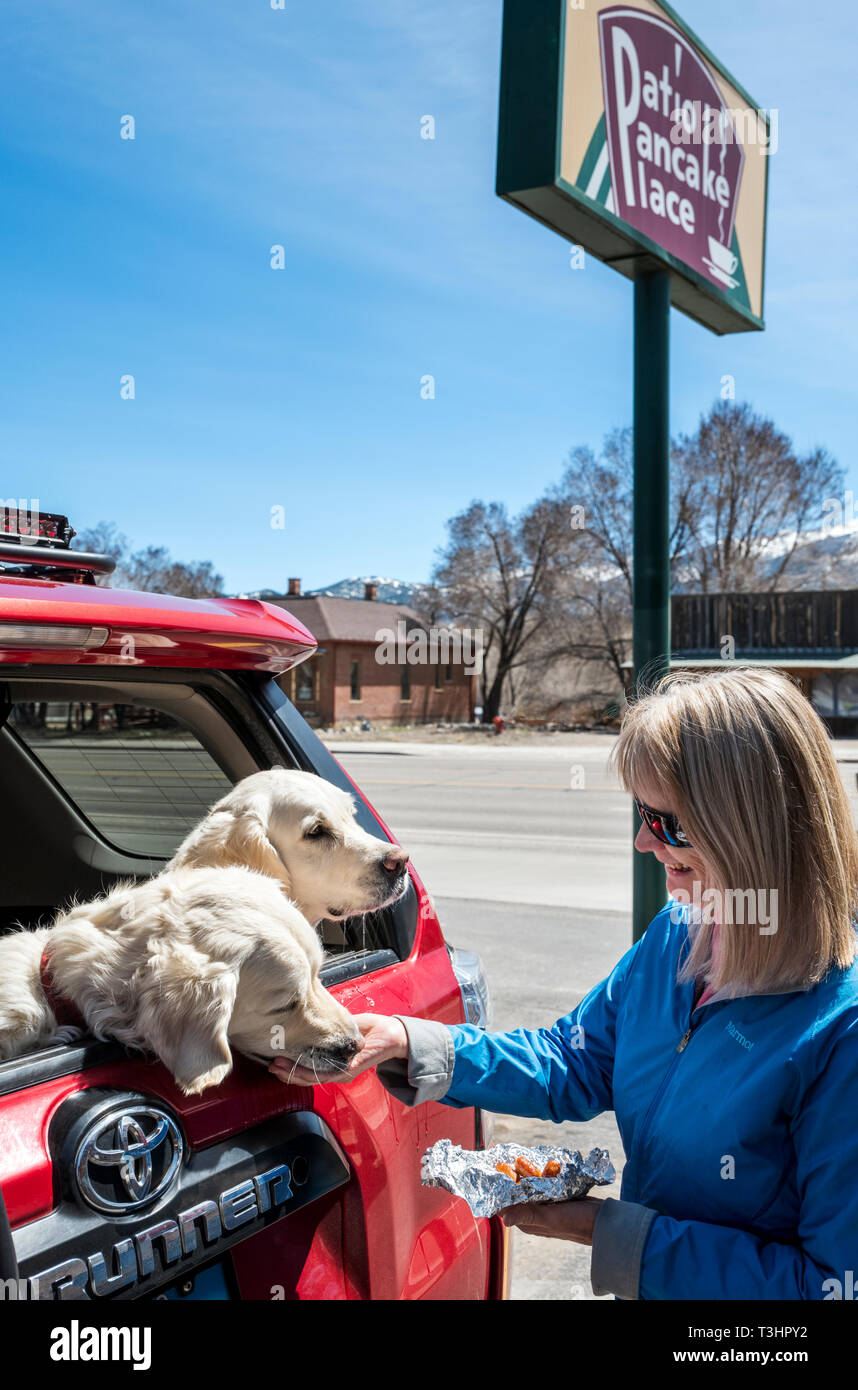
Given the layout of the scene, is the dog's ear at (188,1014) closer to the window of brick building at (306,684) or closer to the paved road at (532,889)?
the paved road at (532,889)

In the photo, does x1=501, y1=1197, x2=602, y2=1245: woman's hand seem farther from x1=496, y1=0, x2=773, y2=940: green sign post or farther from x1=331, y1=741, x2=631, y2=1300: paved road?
x1=496, y1=0, x2=773, y2=940: green sign post

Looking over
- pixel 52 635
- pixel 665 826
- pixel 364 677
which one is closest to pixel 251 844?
pixel 52 635

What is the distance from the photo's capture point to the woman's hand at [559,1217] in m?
1.92

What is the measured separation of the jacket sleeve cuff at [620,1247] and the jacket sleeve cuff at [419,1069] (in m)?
0.44

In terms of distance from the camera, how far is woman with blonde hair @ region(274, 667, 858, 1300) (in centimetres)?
167

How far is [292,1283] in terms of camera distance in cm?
176

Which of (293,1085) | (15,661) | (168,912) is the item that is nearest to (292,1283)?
(293,1085)

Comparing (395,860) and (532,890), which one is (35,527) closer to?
(395,860)

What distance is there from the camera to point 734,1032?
1.82 metres

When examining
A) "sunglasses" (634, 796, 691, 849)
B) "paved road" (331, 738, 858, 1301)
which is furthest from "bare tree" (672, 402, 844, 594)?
"sunglasses" (634, 796, 691, 849)

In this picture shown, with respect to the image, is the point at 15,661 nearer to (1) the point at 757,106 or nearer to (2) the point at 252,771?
(2) the point at 252,771

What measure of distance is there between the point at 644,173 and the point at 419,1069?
460 cm
